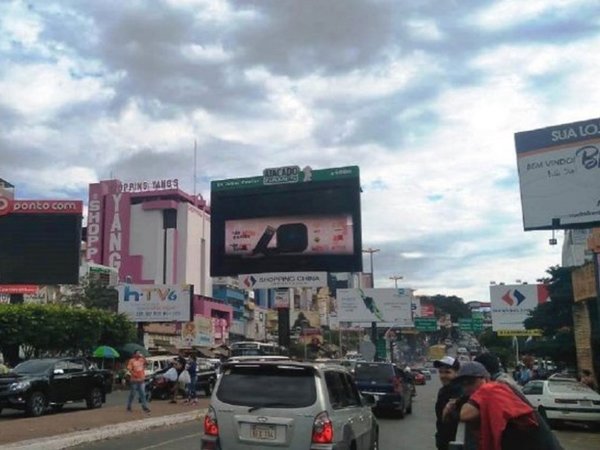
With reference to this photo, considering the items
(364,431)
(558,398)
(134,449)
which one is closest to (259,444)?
(364,431)

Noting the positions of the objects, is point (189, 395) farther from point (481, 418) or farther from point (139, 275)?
point (139, 275)

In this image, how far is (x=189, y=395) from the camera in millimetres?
25219

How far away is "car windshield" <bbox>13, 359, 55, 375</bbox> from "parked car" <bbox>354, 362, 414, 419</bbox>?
9.31m

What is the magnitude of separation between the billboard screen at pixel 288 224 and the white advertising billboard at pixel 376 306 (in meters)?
26.2

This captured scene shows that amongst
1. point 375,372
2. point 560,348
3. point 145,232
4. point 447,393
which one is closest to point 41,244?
point 375,372

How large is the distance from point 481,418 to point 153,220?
11505cm

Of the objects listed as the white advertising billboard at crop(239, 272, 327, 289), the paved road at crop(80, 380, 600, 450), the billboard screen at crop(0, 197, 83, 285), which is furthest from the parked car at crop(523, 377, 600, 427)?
the billboard screen at crop(0, 197, 83, 285)

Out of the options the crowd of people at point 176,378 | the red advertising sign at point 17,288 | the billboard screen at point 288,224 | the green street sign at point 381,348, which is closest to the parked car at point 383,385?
the crowd of people at point 176,378

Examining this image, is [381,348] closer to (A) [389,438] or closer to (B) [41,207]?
(B) [41,207]

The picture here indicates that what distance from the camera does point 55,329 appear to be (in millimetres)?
39812

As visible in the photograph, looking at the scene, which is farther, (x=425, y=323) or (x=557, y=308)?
(x=425, y=323)

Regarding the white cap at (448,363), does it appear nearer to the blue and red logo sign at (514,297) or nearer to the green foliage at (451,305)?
the blue and red logo sign at (514,297)

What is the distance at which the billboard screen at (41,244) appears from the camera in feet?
141

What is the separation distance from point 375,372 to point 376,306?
38019mm
